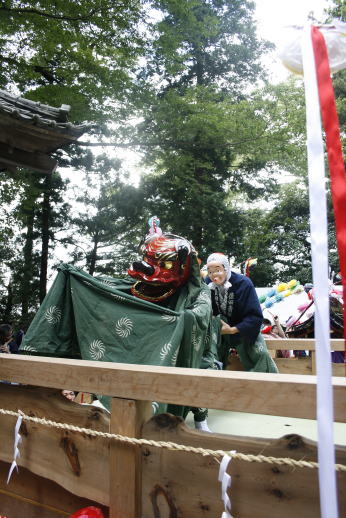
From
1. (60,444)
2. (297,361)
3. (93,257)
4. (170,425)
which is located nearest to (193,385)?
(170,425)

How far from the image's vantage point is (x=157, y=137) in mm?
9859

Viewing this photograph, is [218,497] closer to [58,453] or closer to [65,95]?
[58,453]

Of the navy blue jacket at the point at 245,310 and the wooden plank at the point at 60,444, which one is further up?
the navy blue jacket at the point at 245,310

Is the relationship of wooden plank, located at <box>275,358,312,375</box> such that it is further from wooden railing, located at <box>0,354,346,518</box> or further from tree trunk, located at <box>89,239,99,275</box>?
tree trunk, located at <box>89,239,99,275</box>

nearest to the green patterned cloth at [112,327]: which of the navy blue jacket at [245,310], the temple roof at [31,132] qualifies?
the navy blue jacket at [245,310]

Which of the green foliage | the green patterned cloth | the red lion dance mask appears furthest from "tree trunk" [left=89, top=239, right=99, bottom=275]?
the green patterned cloth

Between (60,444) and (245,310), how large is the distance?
2223mm

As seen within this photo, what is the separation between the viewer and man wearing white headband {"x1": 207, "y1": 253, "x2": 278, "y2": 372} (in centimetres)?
370

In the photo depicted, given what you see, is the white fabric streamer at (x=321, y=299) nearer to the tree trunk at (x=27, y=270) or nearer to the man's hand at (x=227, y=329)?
the man's hand at (x=227, y=329)

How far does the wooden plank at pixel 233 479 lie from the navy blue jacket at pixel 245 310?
2.12 meters

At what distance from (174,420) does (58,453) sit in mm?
627

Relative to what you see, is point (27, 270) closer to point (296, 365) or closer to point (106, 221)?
point (106, 221)

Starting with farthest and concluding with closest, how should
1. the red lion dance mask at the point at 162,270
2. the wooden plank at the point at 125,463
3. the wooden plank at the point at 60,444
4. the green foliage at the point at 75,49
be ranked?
the green foliage at the point at 75,49
the red lion dance mask at the point at 162,270
the wooden plank at the point at 60,444
the wooden plank at the point at 125,463

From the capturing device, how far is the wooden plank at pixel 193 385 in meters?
Result: 1.27
